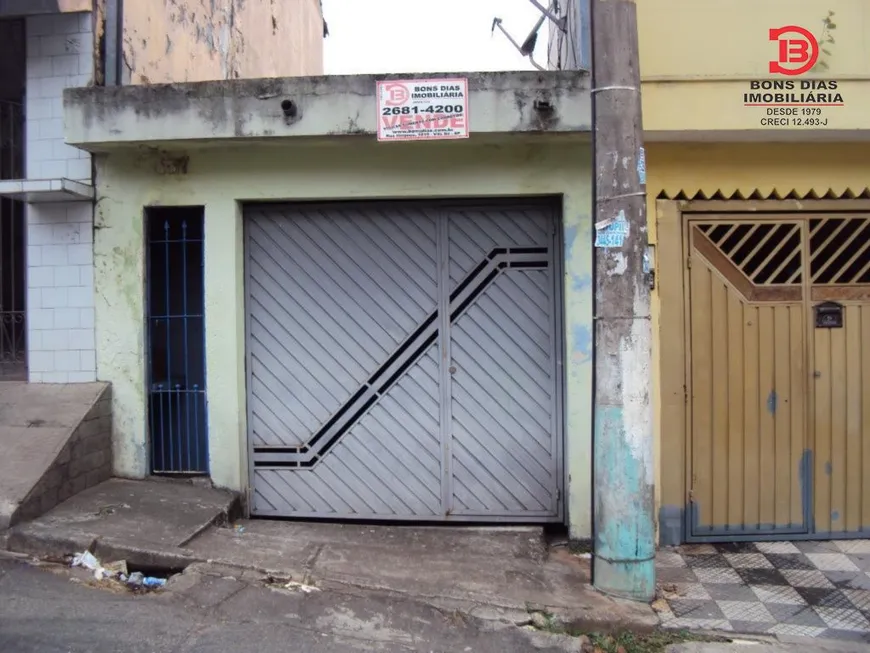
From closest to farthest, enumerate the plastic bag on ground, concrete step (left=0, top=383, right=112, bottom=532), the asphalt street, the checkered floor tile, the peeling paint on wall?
the asphalt street
the checkered floor tile
the plastic bag on ground
concrete step (left=0, top=383, right=112, bottom=532)
the peeling paint on wall

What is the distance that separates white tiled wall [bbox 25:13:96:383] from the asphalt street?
5.63 feet

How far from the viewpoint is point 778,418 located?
518cm

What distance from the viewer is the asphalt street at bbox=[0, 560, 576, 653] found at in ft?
11.3

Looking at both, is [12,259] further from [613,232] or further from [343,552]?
[613,232]

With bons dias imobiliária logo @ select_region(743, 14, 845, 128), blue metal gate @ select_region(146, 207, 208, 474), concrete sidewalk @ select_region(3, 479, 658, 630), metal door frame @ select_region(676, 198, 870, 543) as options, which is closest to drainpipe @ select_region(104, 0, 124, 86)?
blue metal gate @ select_region(146, 207, 208, 474)

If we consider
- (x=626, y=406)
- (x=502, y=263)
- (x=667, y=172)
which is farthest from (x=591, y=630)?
(x=667, y=172)

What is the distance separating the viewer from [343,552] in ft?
15.5

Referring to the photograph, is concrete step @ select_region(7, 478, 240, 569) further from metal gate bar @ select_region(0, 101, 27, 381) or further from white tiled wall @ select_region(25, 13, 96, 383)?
metal gate bar @ select_region(0, 101, 27, 381)

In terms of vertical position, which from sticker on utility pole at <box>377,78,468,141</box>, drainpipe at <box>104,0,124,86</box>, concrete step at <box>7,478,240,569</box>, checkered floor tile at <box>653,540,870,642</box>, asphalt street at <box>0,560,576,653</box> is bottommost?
checkered floor tile at <box>653,540,870,642</box>

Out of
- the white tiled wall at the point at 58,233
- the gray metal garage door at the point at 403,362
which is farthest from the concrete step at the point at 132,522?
the white tiled wall at the point at 58,233

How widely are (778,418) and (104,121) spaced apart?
17.3 feet

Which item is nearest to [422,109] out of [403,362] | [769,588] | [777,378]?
[403,362]

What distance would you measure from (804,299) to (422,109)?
310 cm

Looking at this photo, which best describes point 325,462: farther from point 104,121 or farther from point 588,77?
point 588,77
